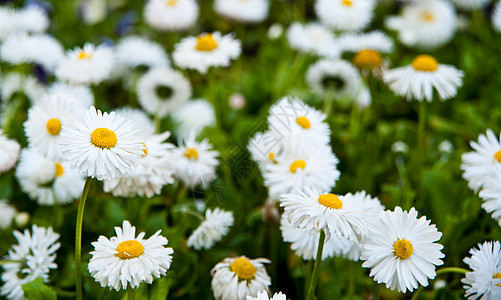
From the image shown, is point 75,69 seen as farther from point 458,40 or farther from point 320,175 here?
point 458,40

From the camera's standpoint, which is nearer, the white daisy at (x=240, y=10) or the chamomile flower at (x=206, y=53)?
the chamomile flower at (x=206, y=53)

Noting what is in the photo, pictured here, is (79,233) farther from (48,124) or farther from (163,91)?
(163,91)

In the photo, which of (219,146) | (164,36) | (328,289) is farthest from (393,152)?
(164,36)

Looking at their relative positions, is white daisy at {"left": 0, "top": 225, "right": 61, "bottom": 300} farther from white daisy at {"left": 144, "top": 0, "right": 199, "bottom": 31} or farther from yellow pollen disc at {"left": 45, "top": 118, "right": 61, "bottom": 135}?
white daisy at {"left": 144, "top": 0, "right": 199, "bottom": 31}

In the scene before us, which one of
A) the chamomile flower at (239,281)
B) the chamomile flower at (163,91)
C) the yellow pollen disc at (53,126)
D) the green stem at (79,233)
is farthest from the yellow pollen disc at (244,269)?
the chamomile flower at (163,91)

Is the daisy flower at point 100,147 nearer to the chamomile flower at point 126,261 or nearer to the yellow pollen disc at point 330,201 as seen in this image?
the chamomile flower at point 126,261
